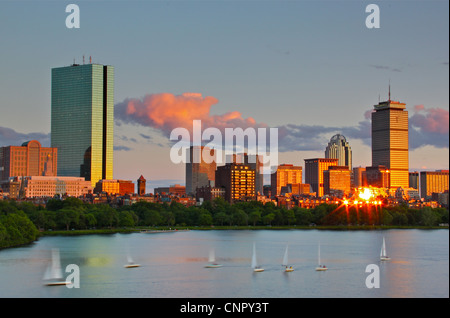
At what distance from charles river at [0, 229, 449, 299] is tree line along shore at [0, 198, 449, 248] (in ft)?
71.2

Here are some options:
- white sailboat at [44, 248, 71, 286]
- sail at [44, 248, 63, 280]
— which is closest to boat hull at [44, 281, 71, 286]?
white sailboat at [44, 248, 71, 286]

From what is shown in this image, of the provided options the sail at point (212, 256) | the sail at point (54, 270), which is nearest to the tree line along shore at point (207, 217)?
the sail at point (212, 256)

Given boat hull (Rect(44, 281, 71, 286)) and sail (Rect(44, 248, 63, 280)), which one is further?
sail (Rect(44, 248, 63, 280))

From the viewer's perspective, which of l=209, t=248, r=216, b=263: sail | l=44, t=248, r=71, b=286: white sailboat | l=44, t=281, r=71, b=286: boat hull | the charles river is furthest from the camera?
l=209, t=248, r=216, b=263: sail

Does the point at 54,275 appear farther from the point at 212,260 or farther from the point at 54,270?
the point at 212,260

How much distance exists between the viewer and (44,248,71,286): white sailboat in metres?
58.4

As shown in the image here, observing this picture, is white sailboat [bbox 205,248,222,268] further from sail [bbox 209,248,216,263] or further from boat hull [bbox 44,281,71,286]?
boat hull [bbox 44,281,71,286]

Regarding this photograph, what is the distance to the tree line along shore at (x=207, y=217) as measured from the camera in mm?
122812

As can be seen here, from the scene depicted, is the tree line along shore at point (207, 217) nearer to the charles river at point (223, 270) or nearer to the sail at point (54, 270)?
the charles river at point (223, 270)
